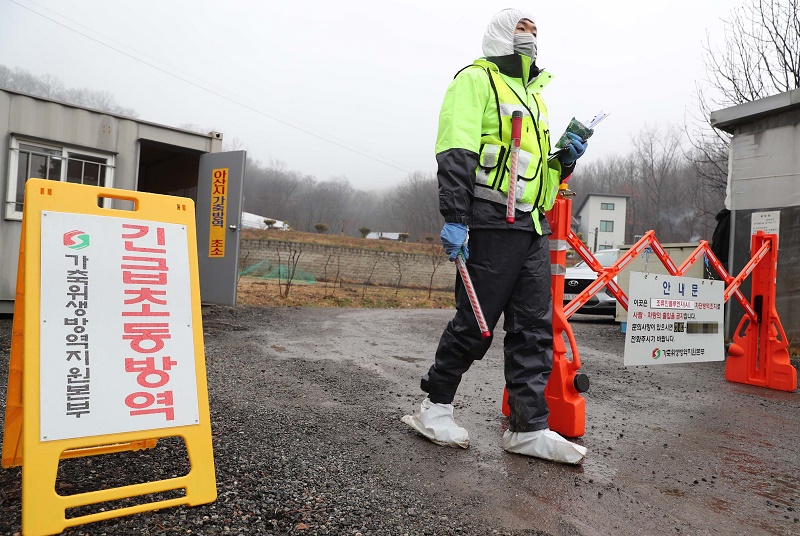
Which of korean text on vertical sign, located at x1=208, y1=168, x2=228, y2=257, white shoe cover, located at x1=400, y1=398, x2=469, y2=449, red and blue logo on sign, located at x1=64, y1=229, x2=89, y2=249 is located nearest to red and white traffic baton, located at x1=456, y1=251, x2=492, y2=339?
white shoe cover, located at x1=400, y1=398, x2=469, y2=449

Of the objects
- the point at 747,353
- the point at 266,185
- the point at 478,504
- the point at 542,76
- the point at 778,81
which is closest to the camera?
the point at 478,504

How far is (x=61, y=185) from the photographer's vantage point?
213cm

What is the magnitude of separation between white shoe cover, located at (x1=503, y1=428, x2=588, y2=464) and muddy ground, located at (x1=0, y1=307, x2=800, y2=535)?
0.16 ft

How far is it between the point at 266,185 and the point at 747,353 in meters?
63.3

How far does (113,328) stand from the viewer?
2.11 m

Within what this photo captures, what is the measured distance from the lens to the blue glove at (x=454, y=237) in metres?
2.76

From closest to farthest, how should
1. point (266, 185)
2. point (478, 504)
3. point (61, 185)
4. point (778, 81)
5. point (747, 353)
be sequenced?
1. point (61, 185)
2. point (478, 504)
3. point (747, 353)
4. point (778, 81)
5. point (266, 185)

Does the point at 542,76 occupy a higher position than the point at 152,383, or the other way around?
the point at 542,76

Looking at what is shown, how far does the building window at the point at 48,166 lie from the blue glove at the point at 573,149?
6843 mm

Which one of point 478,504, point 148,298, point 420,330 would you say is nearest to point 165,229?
point 148,298

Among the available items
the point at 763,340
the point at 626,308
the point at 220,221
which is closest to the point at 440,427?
the point at 626,308

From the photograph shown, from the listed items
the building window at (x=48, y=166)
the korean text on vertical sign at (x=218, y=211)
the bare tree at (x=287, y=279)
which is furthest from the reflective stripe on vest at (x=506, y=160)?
the bare tree at (x=287, y=279)

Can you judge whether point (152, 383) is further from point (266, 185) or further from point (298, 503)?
point (266, 185)

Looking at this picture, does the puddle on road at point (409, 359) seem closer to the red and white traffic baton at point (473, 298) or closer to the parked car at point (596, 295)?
the red and white traffic baton at point (473, 298)
